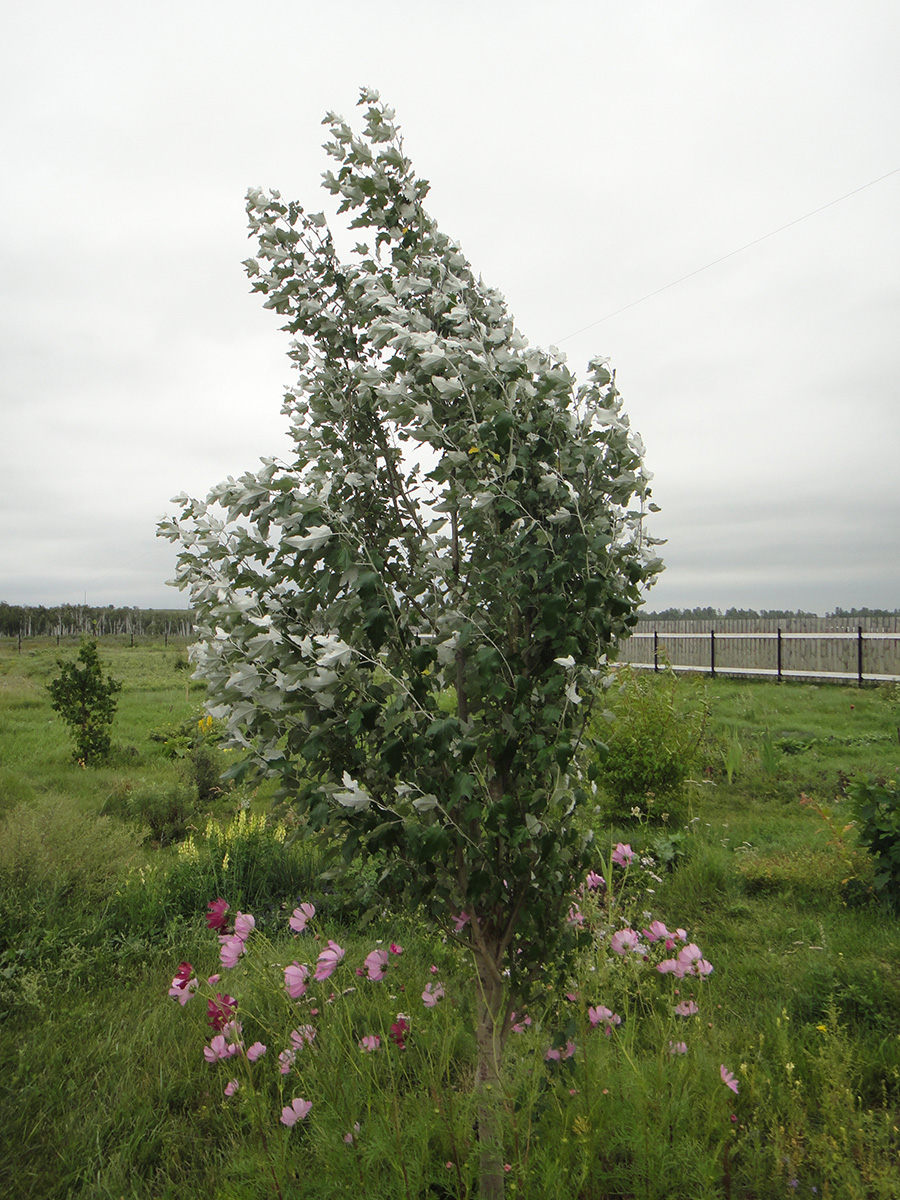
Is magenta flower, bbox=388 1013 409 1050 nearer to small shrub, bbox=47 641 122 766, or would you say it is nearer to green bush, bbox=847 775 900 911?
green bush, bbox=847 775 900 911

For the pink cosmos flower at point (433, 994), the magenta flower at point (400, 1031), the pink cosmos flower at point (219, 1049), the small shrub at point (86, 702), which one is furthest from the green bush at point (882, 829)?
the small shrub at point (86, 702)

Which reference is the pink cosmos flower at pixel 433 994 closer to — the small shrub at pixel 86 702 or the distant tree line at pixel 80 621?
the small shrub at pixel 86 702

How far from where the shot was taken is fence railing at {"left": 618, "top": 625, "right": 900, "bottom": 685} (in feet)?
55.6

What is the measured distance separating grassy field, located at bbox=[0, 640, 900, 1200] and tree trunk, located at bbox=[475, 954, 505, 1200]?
71 mm

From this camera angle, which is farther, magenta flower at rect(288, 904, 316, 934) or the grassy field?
magenta flower at rect(288, 904, 316, 934)

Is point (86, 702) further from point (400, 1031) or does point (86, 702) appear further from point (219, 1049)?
point (400, 1031)

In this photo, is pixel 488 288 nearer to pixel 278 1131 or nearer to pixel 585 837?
pixel 585 837

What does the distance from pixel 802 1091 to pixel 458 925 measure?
1619mm

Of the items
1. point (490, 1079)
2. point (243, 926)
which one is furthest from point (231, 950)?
point (490, 1079)

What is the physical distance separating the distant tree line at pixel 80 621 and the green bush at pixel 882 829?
4435 cm

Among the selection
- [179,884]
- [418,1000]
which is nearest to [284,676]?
[418,1000]

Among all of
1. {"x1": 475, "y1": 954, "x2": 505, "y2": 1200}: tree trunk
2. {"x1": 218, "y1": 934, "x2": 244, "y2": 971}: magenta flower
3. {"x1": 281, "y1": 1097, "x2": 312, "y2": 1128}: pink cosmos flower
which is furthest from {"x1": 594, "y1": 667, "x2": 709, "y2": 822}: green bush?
{"x1": 281, "y1": 1097, "x2": 312, "y2": 1128}: pink cosmos flower

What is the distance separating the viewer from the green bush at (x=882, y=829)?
4.31 meters

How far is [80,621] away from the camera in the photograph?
168 feet
